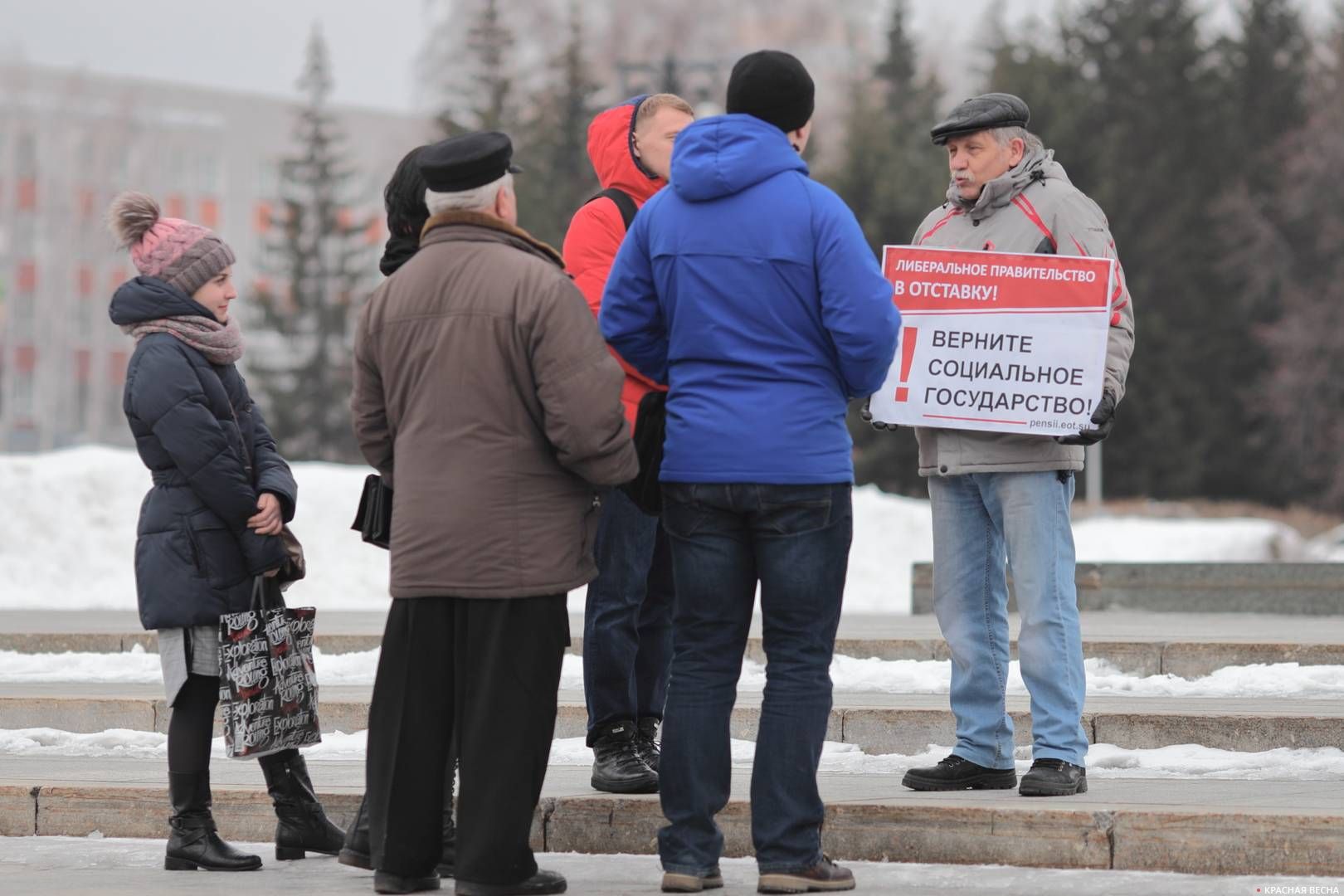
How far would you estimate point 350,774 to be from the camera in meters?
6.63

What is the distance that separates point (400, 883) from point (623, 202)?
2240mm

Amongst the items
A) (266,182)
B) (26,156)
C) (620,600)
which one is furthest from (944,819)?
(266,182)

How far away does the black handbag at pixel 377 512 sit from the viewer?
523cm

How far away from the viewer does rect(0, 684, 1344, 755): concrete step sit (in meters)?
6.76

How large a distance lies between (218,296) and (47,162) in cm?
5958

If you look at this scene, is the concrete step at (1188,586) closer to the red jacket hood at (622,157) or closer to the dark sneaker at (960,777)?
the dark sneaker at (960,777)

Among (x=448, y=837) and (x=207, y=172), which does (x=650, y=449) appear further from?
(x=207, y=172)

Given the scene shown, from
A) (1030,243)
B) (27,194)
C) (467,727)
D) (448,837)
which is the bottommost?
(448,837)

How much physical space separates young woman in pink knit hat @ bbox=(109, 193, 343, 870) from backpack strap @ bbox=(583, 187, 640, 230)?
1.19 meters

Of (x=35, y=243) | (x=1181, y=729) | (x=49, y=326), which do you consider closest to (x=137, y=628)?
(x=1181, y=729)

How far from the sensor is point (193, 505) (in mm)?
5594

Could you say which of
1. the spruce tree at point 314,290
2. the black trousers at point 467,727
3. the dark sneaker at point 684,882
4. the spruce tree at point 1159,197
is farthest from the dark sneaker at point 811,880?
the spruce tree at point 314,290

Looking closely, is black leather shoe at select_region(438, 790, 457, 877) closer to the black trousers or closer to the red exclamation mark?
the black trousers

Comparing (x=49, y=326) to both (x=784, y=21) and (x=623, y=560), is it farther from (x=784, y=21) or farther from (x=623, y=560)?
(x=623, y=560)
